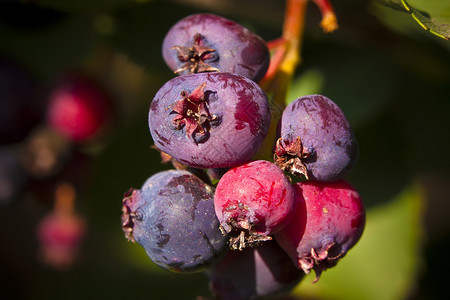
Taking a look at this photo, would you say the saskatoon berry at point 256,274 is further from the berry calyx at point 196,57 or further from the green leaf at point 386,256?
the green leaf at point 386,256

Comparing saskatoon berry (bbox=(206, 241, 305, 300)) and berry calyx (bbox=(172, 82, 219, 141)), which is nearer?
berry calyx (bbox=(172, 82, 219, 141))

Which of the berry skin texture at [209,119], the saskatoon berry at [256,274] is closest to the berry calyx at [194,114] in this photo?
the berry skin texture at [209,119]

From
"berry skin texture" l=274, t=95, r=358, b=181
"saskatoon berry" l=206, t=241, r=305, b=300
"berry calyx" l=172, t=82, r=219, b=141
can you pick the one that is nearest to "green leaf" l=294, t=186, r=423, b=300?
"saskatoon berry" l=206, t=241, r=305, b=300

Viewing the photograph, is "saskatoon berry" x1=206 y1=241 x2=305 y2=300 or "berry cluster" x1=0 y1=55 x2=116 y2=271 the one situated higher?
"saskatoon berry" x1=206 y1=241 x2=305 y2=300

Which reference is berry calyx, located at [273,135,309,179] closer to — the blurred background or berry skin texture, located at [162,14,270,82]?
berry skin texture, located at [162,14,270,82]

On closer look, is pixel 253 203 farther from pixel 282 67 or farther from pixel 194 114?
pixel 282 67

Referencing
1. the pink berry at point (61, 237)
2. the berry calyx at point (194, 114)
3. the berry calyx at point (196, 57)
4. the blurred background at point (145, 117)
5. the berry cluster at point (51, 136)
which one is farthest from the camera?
the pink berry at point (61, 237)

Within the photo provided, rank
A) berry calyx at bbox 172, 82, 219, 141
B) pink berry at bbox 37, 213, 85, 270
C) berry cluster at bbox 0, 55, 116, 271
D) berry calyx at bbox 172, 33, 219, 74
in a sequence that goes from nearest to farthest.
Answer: berry calyx at bbox 172, 82, 219, 141 < berry calyx at bbox 172, 33, 219, 74 < berry cluster at bbox 0, 55, 116, 271 < pink berry at bbox 37, 213, 85, 270

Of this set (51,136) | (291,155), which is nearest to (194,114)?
(291,155)
